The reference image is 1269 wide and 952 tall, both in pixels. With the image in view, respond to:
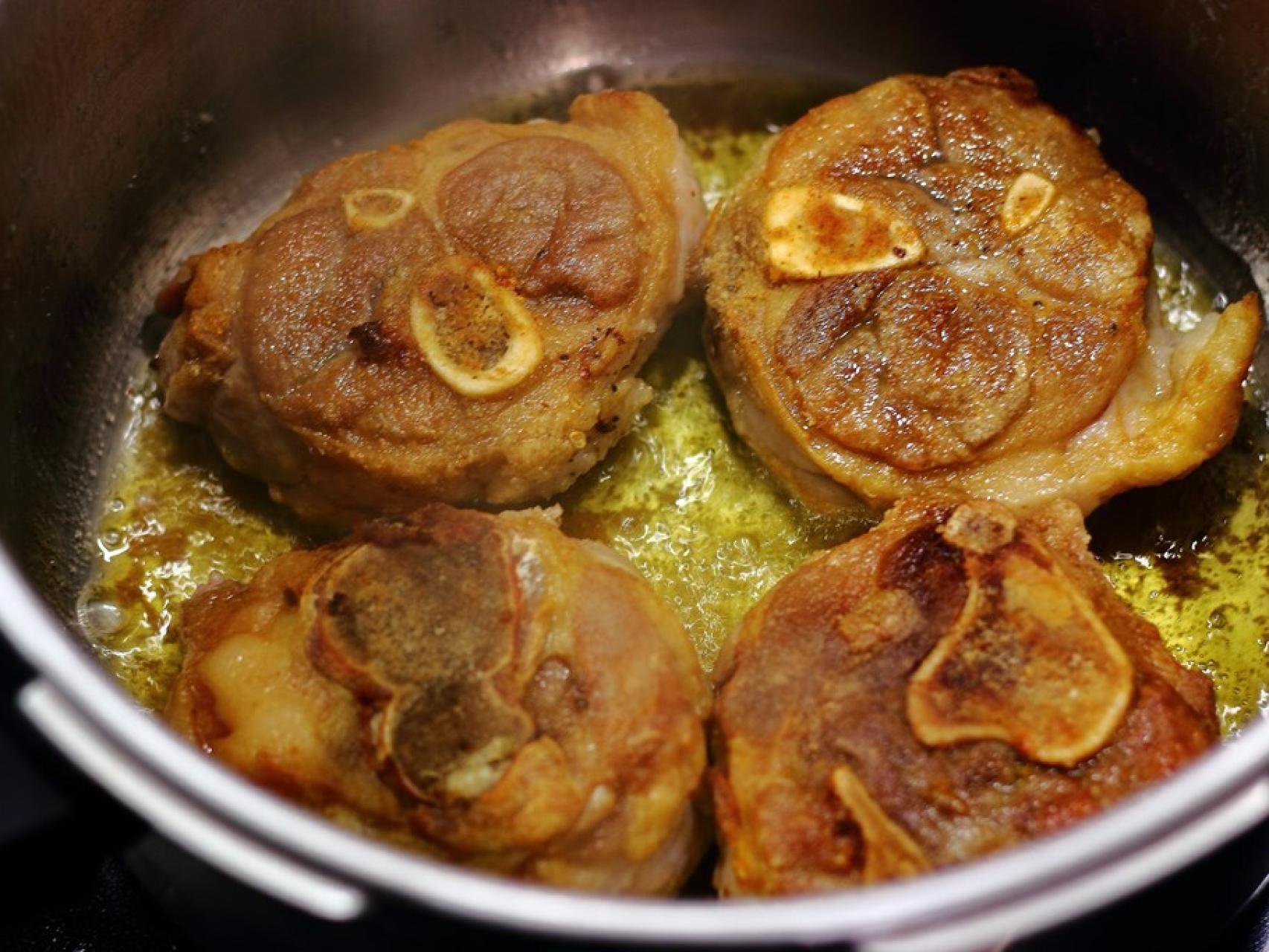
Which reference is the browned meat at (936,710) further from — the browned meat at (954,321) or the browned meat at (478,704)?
the browned meat at (954,321)

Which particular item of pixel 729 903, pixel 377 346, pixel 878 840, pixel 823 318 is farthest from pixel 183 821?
pixel 823 318

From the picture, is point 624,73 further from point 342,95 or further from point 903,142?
point 903,142

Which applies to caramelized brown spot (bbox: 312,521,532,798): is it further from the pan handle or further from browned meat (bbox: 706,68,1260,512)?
browned meat (bbox: 706,68,1260,512)

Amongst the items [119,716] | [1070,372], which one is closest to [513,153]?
[1070,372]

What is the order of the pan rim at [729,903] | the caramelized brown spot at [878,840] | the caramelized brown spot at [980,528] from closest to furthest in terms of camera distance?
the pan rim at [729,903] < the caramelized brown spot at [878,840] < the caramelized brown spot at [980,528]

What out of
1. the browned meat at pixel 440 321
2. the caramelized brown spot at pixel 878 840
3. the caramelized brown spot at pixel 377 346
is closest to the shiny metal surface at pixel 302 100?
the browned meat at pixel 440 321

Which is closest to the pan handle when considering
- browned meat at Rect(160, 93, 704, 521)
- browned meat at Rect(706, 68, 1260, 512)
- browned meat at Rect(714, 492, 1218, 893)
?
browned meat at Rect(714, 492, 1218, 893)

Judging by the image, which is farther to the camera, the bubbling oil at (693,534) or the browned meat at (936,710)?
the bubbling oil at (693,534)
